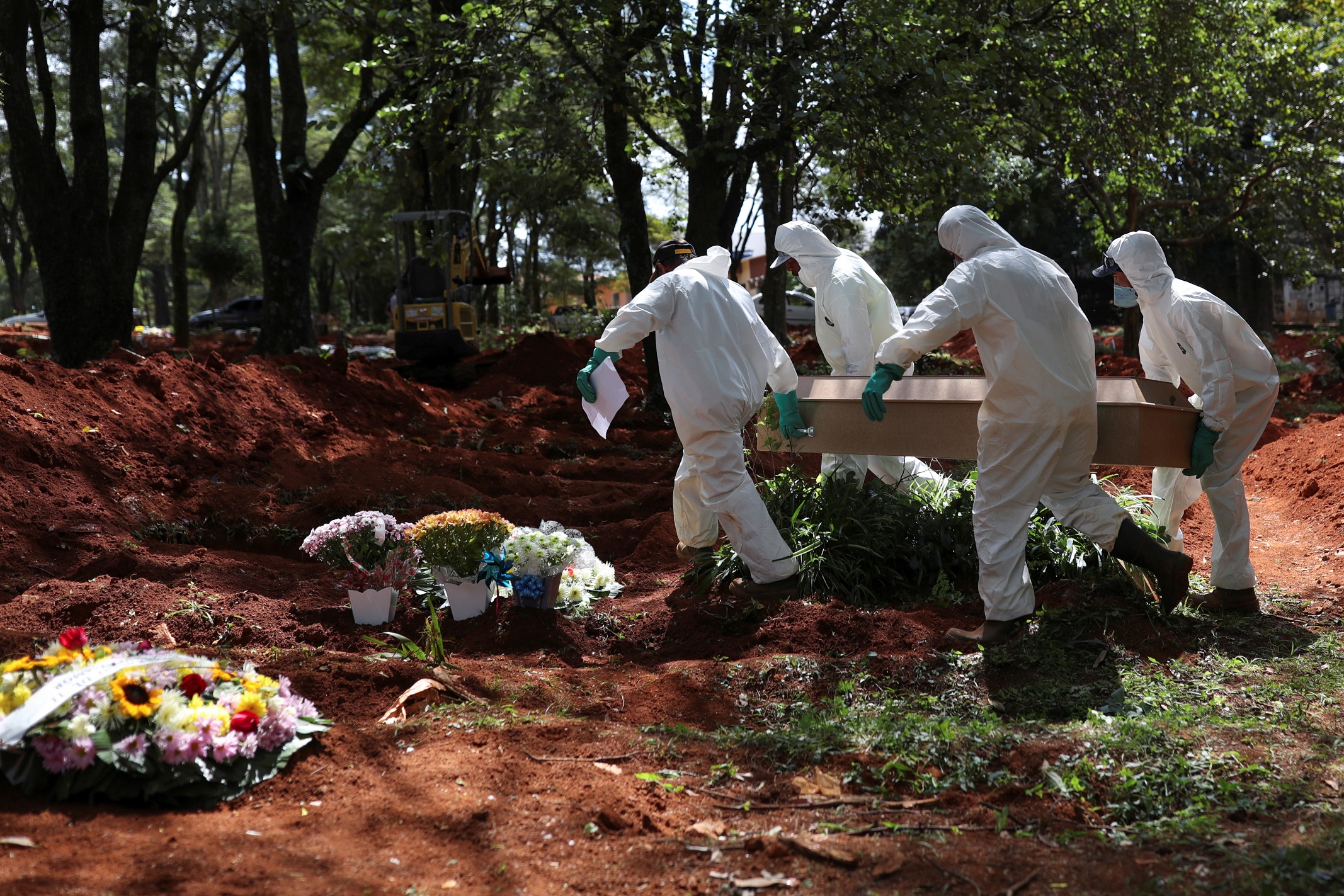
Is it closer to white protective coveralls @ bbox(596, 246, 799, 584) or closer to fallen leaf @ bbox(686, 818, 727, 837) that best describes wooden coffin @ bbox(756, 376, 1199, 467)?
white protective coveralls @ bbox(596, 246, 799, 584)

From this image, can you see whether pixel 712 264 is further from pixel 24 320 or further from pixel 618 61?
pixel 24 320

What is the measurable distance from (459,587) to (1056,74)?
9985mm

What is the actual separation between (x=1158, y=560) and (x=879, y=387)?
144 cm

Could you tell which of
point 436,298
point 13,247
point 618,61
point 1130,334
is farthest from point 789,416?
point 13,247

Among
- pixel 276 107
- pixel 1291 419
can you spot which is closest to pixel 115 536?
pixel 1291 419

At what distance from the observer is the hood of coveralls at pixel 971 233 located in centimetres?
485

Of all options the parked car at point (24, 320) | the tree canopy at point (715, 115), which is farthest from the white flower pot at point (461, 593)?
the parked car at point (24, 320)

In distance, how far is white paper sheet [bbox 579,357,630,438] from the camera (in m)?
5.62

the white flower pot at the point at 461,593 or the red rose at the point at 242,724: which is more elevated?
the red rose at the point at 242,724

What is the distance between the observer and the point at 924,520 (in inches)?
226

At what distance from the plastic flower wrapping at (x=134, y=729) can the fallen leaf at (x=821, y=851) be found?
58.1 inches

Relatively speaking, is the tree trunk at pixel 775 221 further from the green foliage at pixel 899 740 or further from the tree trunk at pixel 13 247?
the tree trunk at pixel 13 247

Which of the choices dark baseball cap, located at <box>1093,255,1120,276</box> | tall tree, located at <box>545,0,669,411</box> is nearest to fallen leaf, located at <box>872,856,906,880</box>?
dark baseball cap, located at <box>1093,255,1120,276</box>

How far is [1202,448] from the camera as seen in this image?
16.4ft
